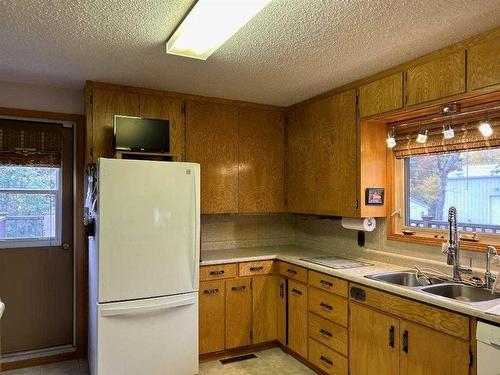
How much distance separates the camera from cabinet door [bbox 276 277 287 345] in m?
3.44

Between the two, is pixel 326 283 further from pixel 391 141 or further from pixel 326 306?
pixel 391 141

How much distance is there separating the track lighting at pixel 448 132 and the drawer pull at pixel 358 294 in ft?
3.97

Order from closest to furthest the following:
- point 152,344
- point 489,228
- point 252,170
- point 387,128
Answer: point 489,228 < point 152,344 < point 387,128 < point 252,170

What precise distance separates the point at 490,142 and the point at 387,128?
2.73 feet

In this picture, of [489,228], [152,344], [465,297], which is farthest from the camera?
[152,344]

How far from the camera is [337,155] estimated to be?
324 cm

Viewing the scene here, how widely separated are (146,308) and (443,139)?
96.2 inches

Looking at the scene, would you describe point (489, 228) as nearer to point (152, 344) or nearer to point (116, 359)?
point (152, 344)

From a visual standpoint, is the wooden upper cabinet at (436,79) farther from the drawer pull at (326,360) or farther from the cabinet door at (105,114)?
the cabinet door at (105,114)

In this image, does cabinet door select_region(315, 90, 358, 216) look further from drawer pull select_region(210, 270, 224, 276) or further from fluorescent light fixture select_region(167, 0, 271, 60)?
fluorescent light fixture select_region(167, 0, 271, 60)

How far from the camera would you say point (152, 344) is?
107 inches

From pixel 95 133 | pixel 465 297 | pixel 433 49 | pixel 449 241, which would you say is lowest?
pixel 465 297

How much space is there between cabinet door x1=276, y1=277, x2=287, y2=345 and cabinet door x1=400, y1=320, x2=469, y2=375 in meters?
1.33

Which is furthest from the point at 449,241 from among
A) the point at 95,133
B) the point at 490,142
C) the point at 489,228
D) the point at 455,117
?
the point at 95,133
